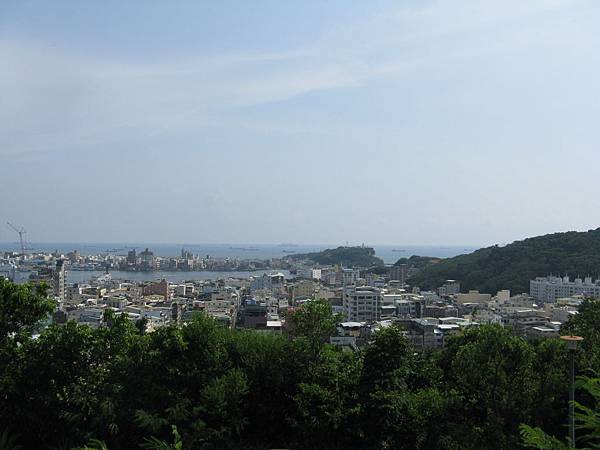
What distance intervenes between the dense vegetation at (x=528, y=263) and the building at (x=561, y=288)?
0.99m

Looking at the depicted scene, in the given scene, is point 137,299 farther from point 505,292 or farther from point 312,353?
point 312,353

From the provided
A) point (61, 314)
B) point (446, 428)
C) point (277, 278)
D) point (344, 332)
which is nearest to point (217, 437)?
point (446, 428)

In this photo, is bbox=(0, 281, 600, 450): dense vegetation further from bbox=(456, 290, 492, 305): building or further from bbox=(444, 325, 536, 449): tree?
bbox=(456, 290, 492, 305): building

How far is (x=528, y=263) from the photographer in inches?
1181

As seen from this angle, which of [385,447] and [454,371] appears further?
[454,371]

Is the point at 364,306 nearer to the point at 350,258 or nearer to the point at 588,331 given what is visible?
the point at 588,331

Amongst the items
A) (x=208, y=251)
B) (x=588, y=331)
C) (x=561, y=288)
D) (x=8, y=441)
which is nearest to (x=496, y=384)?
(x=588, y=331)

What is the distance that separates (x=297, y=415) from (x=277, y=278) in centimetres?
3598

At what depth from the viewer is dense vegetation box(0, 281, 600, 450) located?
3.90 meters

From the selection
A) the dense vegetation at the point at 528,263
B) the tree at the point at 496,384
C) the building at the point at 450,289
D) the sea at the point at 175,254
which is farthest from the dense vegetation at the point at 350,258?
the tree at the point at 496,384

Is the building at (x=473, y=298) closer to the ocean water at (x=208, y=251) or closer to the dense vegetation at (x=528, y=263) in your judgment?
the dense vegetation at (x=528, y=263)

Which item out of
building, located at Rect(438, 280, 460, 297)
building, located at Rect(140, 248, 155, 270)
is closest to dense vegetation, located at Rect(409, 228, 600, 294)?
building, located at Rect(438, 280, 460, 297)

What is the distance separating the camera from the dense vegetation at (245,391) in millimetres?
3904

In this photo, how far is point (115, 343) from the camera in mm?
4227
